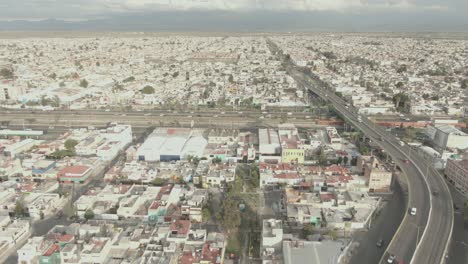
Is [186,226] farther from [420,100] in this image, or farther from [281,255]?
[420,100]

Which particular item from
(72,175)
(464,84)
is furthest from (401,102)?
(72,175)

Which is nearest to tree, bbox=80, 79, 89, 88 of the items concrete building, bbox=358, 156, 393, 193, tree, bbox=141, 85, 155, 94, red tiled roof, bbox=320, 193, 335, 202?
tree, bbox=141, 85, 155, 94

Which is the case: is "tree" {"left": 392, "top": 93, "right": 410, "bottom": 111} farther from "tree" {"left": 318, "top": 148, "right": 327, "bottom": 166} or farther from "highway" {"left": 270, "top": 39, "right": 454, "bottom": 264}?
"tree" {"left": 318, "top": 148, "right": 327, "bottom": 166}

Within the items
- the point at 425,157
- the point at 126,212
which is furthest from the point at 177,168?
the point at 425,157

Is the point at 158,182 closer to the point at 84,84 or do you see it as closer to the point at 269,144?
the point at 269,144

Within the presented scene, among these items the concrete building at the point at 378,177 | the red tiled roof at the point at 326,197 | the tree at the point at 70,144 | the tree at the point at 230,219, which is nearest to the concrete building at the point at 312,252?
the tree at the point at 230,219

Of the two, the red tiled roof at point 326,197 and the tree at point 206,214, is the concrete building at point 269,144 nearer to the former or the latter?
the red tiled roof at point 326,197
